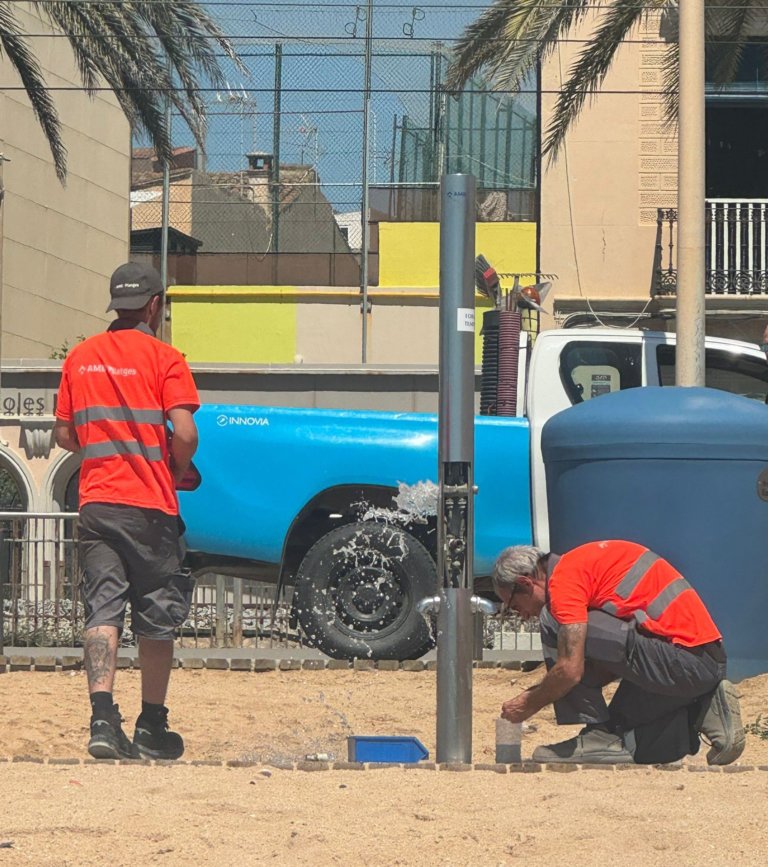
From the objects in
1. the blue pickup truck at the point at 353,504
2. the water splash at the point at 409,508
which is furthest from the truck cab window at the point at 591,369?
the water splash at the point at 409,508

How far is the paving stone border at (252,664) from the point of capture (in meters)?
10.1

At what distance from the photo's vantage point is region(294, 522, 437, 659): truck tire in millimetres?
10320

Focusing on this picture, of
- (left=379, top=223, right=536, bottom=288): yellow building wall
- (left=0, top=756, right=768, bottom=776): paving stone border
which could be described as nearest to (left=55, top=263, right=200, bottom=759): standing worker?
(left=0, top=756, right=768, bottom=776): paving stone border

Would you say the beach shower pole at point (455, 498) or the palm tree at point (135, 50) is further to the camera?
the palm tree at point (135, 50)

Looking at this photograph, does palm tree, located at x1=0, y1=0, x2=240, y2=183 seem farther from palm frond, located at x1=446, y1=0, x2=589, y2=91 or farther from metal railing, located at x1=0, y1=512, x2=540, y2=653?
metal railing, located at x1=0, y1=512, x2=540, y2=653

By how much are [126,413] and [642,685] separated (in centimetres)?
209

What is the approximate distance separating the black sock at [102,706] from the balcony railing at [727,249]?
15893mm

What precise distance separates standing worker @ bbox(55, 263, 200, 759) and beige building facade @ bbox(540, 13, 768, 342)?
50.1 ft

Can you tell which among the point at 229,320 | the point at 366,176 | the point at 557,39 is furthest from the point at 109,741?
the point at 229,320

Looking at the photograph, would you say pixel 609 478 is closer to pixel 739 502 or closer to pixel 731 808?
pixel 739 502

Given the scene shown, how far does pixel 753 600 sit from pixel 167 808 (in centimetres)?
438

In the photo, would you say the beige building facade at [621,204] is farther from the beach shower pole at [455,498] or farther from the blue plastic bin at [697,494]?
the beach shower pole at [455,498]

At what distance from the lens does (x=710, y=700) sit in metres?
6.20

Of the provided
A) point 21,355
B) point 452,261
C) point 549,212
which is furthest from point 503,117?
point 452,261
